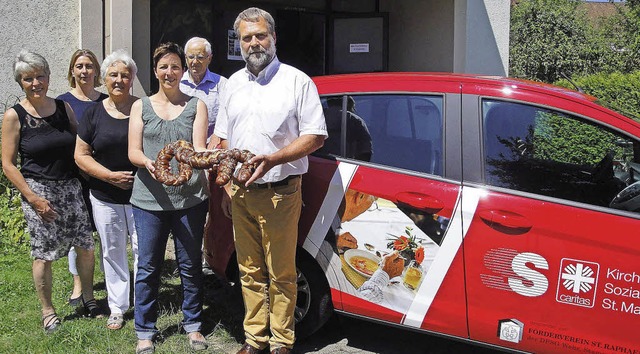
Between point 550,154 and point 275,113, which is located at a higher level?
point 275,113

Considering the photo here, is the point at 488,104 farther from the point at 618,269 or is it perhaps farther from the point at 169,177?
the point at 169,177

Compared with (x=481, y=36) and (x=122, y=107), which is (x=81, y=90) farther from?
(x=481, y=36)

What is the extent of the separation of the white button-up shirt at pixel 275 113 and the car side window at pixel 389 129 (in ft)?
1.28

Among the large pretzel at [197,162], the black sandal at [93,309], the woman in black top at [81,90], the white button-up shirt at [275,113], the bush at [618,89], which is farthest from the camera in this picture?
the bush at [618,89]

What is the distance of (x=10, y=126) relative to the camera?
414cm

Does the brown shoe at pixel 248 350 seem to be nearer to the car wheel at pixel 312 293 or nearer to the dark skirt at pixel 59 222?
the car wheel at pixel 312 293

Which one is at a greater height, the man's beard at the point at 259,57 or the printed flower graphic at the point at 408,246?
the man's beard at the point at 259,57

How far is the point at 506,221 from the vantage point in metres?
3.39

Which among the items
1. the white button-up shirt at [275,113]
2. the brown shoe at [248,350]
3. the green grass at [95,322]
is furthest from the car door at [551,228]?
the green grass at [95,322]

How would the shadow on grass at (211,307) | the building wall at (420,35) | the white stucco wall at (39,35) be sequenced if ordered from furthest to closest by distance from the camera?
the building wall at (420,35) < the white stucco wall at (39,35) < the shadow on grass at (211,307)

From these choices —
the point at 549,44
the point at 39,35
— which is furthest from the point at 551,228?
the point at 549,44

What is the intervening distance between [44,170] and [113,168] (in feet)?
1.59

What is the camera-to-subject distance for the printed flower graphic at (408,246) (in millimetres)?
3621

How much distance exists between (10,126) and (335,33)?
749 centimetres
